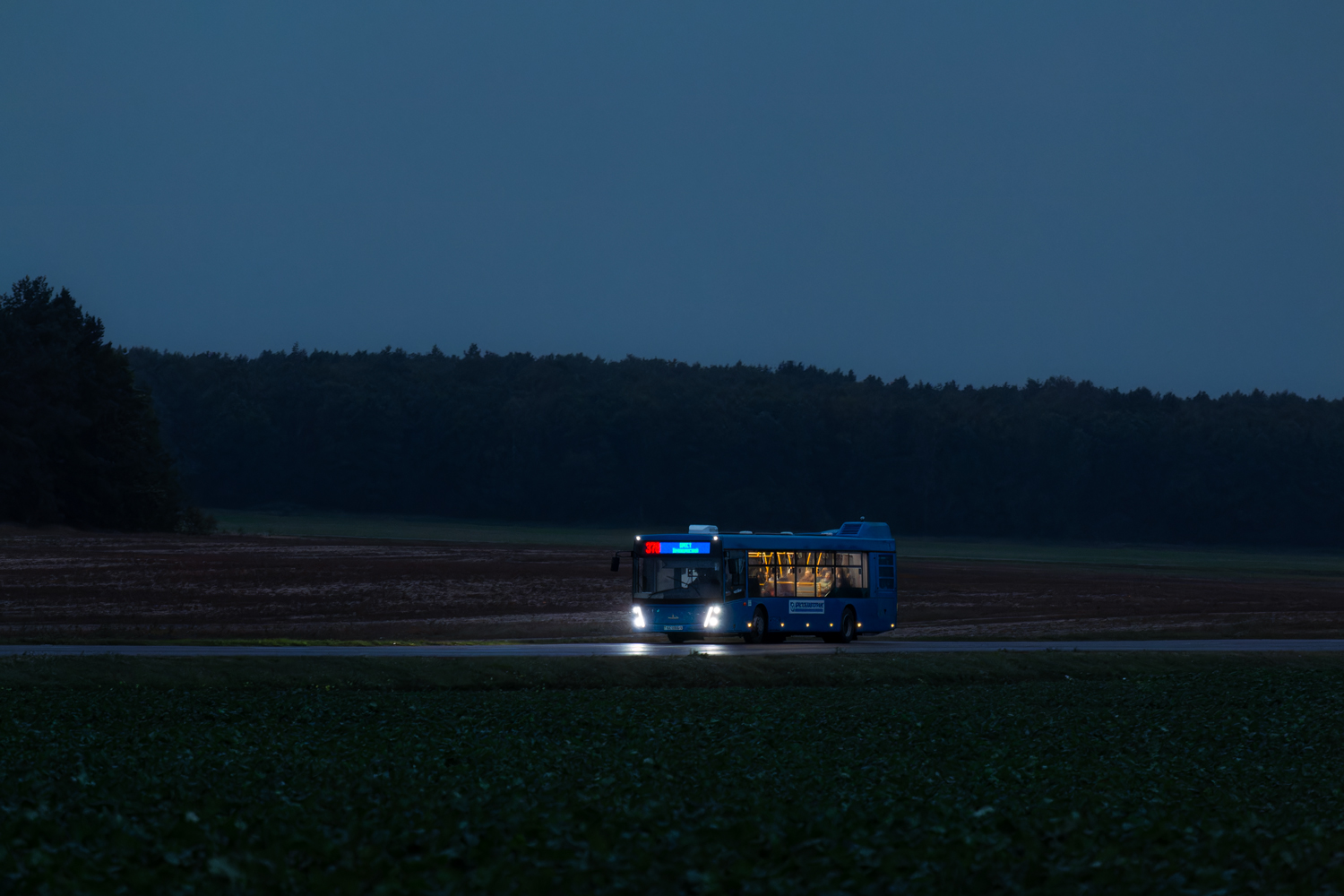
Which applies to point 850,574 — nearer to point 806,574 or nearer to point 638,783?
point 806,574

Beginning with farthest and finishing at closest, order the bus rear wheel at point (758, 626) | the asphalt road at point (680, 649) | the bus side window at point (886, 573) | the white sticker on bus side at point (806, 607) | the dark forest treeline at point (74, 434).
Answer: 1. the dark forest treeline at point (74, 434)
2. the bus side window at point (886, 573)
3. the white sticker on bus side at point (806, 607)
4. the bus rear wheel at point (758, 626)
5. the asphalt road at point (680, 649)

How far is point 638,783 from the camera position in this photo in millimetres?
15086

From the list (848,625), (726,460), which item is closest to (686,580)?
(848,625)

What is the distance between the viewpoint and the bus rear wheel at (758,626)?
40.2 meters

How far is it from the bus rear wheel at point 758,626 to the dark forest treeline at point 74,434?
216 ft

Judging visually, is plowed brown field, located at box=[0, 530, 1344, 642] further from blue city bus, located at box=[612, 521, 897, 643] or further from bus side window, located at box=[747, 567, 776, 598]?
bus side window, located at box=[747, 567, 776, 598]

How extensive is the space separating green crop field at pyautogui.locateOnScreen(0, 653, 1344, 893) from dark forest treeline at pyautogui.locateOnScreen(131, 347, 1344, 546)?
134 meters

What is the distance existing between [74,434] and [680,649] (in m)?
70.4

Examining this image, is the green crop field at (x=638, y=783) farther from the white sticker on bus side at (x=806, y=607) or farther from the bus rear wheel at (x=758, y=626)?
the white sticker on bus side at (x=806, y=607)

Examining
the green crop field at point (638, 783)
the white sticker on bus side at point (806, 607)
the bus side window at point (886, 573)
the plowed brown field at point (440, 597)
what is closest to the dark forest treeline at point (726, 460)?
the plowed brown field at point (440, 597)

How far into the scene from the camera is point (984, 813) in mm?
13203

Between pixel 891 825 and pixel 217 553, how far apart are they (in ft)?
231

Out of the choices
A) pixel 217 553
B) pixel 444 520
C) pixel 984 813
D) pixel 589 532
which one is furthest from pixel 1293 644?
pixel 444 520

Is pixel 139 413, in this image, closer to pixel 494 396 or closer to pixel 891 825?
pixel 494 396
